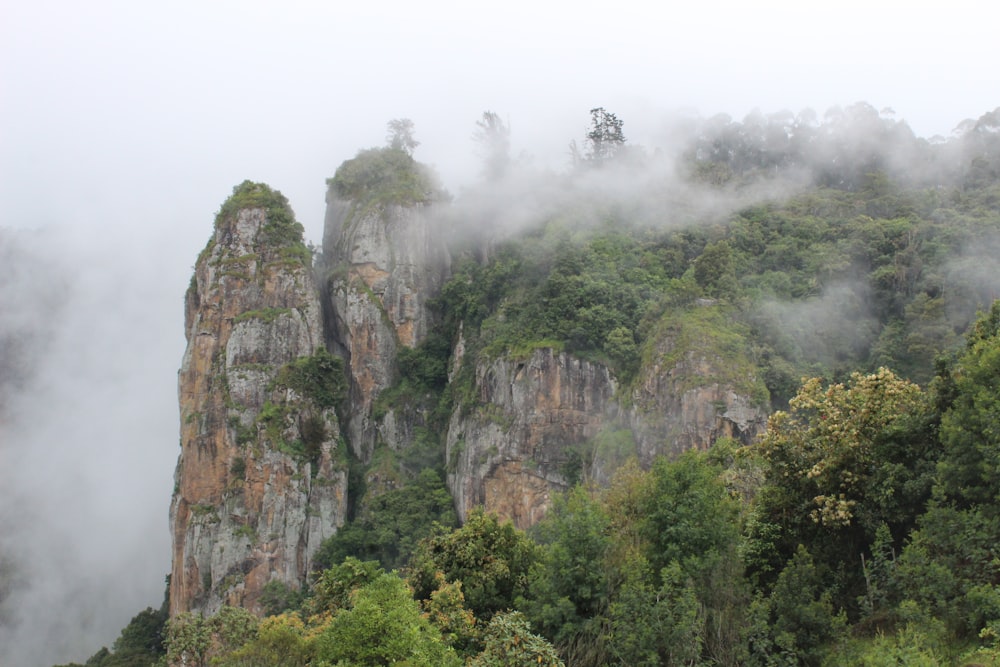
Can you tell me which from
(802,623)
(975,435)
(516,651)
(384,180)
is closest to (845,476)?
(975,435)

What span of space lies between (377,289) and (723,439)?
35.8m

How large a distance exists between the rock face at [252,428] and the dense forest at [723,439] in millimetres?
2523

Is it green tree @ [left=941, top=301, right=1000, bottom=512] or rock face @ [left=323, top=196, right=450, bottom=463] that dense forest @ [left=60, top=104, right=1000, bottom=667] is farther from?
rock face @ [left=323, top=196, right=450, bottom=463]

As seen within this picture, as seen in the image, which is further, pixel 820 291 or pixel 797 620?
pixel 820 291

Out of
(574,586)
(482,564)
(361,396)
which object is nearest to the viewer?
(574,586)

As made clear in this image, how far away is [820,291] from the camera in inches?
1708

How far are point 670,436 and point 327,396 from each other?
23.0 meters

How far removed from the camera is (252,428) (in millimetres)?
49500

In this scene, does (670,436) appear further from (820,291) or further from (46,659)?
(46,659)

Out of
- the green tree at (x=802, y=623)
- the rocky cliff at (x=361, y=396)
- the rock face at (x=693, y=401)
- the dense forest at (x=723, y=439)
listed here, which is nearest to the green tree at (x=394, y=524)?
the dense forest at (x=723, y=439)

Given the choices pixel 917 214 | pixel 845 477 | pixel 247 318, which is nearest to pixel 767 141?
pixel 917 214

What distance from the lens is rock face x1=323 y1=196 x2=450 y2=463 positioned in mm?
54969

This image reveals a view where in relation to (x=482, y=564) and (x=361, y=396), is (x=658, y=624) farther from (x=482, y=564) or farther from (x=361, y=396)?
(x=361, y=396)

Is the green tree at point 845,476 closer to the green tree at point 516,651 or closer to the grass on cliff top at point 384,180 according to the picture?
the green tree at point 516,651
